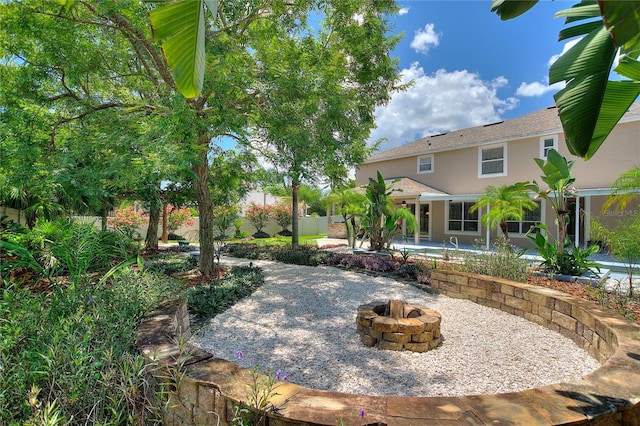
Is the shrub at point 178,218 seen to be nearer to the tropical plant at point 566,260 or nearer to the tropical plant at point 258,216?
the tropical plant at point 258,216

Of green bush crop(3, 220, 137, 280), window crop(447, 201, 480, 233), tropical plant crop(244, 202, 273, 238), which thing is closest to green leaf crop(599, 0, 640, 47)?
green bush crop(3, 220, 137, 280)

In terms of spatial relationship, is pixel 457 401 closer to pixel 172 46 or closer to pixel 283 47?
pixel 172 46

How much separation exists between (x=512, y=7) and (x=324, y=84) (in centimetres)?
518

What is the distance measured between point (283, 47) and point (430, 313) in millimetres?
7132

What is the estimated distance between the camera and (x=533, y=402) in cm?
219

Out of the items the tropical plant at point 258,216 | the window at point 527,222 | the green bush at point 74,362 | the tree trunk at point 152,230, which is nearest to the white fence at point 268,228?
the tropical plant at point 258,216

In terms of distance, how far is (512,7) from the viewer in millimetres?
2191

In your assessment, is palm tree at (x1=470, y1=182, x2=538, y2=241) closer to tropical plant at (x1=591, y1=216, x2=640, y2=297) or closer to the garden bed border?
tropical plant at (x1=591, y1=216, x2=640, y2=297)

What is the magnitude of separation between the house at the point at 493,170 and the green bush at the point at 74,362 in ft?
46.9

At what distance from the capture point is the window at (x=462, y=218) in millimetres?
17781

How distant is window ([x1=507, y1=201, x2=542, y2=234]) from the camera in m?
15.8

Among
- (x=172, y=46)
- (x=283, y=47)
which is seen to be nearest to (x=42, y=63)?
(x=283, y=47)

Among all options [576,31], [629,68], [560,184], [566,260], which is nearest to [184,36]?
[576,31]

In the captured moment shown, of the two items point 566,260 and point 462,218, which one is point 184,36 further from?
point 462,218
